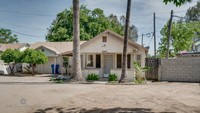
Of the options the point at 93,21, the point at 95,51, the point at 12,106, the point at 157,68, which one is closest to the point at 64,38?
the point at 93,21

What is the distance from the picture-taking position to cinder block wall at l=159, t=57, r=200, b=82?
21431 mm

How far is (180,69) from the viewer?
857 inches

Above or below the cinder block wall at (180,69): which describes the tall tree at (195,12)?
above

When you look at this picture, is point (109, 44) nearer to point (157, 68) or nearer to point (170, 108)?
point (157, 68)

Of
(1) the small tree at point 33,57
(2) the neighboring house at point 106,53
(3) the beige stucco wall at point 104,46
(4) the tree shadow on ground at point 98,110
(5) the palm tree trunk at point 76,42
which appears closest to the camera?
(4) the tree shadow on ground at point 98,110

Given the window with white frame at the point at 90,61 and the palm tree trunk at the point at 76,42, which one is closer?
the palm tree trunk at the point at 76,42

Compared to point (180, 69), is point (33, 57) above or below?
above

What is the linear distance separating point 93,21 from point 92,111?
42.9 metres

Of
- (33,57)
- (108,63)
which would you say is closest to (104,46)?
(108,63)

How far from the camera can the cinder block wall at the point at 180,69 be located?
844 inches

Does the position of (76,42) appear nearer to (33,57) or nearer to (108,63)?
(108,63)

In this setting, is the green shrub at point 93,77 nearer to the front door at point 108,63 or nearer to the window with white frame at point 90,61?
the front door at point 108,63

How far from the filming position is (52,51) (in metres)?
33.8

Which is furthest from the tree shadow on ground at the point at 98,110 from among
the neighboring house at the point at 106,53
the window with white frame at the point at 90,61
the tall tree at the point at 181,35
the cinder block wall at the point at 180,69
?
the tall tree at the point at 181,35
